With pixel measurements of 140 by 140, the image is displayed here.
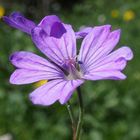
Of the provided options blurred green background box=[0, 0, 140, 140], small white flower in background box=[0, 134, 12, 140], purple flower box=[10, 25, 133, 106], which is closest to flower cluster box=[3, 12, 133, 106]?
purple flower box=[10, 25, 133, 106]

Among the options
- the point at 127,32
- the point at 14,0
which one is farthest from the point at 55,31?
the point at 14,0

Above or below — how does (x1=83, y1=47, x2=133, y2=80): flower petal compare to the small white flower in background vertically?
above

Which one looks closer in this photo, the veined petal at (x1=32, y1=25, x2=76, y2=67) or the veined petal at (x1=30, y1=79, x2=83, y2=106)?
the veined petal at (x1=30, y1=79, x2=83, y2=106)

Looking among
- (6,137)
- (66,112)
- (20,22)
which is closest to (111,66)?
(20,22)

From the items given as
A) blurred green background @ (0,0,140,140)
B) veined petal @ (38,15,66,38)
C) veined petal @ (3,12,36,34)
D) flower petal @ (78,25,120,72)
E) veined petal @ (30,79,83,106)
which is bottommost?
blurred green background @ (0,0,140,140)

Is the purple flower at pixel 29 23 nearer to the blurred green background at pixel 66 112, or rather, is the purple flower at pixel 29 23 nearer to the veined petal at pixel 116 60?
the veined petal at pixel 116 60

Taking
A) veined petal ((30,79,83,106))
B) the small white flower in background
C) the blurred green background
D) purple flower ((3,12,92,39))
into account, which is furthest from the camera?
the blurred green background

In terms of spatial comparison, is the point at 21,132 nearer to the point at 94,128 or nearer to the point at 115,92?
the point at 94,128

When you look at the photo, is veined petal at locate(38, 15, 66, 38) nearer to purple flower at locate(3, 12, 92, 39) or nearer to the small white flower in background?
purple flower at locate(3, 12, 92, 39)

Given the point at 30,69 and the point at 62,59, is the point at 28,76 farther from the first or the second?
the point at 62,59
